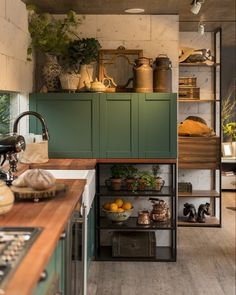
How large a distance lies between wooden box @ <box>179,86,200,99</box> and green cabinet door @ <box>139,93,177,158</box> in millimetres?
1631

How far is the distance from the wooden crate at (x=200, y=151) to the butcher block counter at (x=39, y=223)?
3.18m

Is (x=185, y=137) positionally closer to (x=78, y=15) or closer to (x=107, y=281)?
(x=78, y=15)

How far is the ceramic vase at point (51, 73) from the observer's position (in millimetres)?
5270

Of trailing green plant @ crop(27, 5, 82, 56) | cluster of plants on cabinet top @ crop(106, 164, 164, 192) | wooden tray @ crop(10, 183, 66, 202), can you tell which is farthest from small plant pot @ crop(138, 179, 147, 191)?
wooden tray @ crop(10, 183, 66, 202)

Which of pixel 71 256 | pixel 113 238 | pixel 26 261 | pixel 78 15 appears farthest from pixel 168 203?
pixel 26 261

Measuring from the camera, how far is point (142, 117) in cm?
516

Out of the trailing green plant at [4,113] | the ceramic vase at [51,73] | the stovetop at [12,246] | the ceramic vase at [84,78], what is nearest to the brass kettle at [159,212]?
the ceramic vase at [84,78]

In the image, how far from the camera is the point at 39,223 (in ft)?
7.30

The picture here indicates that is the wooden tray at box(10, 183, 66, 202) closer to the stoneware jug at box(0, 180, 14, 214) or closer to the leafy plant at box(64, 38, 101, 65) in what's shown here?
the stoneware jug at box(0, 180, 14, 214)

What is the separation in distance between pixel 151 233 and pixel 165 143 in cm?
91

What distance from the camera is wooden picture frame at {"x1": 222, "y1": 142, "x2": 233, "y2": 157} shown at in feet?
30.9

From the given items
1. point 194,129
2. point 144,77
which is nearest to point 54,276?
point 144,77

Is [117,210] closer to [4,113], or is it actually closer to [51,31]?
[4,113]

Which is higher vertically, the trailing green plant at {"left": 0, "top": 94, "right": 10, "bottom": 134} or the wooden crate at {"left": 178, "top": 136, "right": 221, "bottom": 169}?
the trailing green plant at {"left": 0, "top": 94, "right": 10, "bottom": 134}
